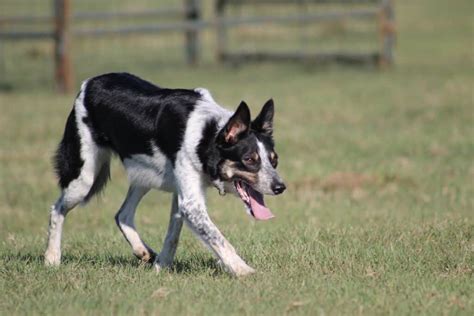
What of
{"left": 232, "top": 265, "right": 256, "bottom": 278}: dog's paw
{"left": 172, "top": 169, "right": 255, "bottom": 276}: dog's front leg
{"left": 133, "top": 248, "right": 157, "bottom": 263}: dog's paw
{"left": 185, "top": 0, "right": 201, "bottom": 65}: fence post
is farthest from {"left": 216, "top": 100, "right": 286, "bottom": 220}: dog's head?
{"left": 185, "top": 0, "right": 201, "bottom": 65}: fence post

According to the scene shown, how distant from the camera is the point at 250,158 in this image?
22.2 ft

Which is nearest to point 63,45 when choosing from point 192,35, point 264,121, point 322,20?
point 192,35

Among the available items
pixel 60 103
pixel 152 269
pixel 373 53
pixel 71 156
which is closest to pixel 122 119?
pixel 71 156

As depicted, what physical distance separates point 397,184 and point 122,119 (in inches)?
210

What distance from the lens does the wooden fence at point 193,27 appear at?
19703 millimetres

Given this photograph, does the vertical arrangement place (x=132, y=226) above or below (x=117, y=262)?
above

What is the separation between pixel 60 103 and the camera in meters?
18.4

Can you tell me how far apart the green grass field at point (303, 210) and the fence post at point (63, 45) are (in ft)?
1.60

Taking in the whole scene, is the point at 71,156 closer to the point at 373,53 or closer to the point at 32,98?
the point at 32,98

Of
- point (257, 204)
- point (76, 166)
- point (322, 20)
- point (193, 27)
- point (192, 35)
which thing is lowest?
point (192, 35)

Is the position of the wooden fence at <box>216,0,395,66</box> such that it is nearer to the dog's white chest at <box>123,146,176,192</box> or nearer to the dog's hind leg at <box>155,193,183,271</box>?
the dog's white chest at <box>123,146,176,192</box>

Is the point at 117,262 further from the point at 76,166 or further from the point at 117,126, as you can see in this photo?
the point at 117,126

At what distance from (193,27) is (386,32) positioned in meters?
4.49

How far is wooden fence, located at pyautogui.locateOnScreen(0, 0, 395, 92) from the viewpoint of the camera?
19.7m
